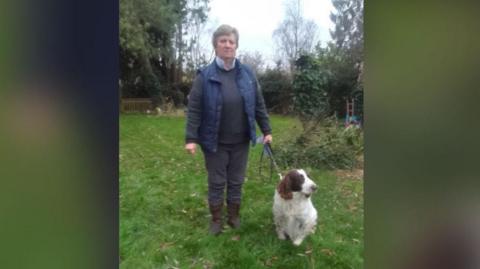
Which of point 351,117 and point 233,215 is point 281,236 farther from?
point 351,117

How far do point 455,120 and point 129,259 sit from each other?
1.25 meters

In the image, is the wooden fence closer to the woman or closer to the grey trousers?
the woman

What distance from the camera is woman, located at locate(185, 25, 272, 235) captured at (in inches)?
63.3

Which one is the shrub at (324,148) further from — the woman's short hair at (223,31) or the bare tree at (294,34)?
the woman's short hair at (223,31)

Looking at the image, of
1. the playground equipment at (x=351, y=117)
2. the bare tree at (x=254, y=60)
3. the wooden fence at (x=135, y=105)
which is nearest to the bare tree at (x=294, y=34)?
the bare tree at (x=254, y=60)

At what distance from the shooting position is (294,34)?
1.62 meters

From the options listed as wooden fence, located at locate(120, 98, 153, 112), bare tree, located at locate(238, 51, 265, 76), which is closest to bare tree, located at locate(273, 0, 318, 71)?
bare tree, located at locate(238, 51, 265, 76)

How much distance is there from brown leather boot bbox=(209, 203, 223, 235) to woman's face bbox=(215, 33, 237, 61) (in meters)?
0.53

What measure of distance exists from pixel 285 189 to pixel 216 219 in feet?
0.89

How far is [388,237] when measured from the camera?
5.41ft

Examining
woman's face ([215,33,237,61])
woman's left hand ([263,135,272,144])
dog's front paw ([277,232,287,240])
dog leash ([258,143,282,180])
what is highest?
woman's face ([215,33,237,61])

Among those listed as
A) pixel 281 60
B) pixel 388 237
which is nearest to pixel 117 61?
pixel 281 60

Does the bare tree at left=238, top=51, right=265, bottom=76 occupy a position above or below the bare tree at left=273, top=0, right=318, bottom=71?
below

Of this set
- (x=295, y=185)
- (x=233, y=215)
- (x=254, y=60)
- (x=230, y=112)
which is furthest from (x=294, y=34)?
(x=233, y=215)
